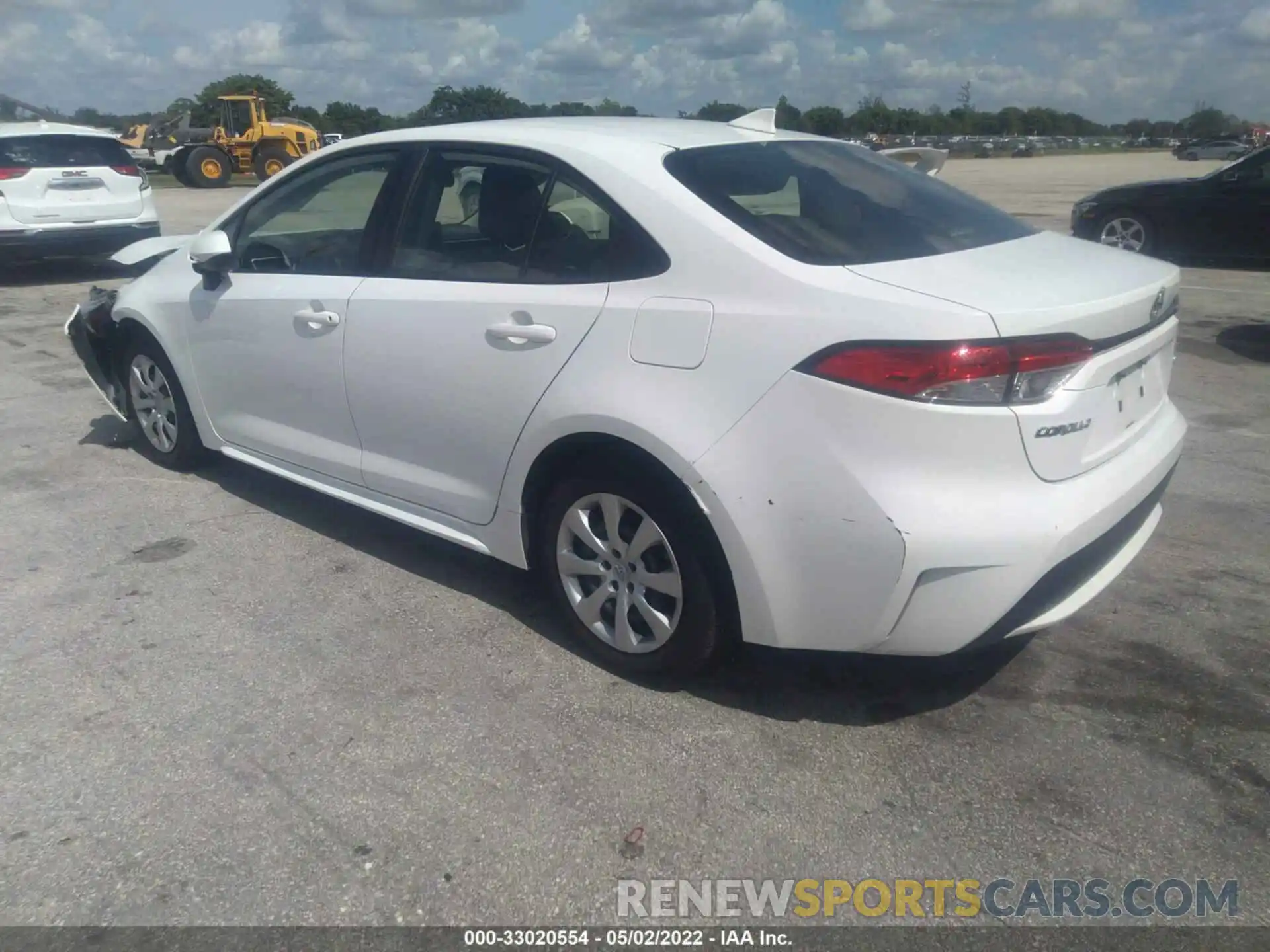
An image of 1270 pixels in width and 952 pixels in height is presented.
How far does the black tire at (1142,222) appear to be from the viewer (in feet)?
41.1

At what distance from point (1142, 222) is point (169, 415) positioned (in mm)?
11180

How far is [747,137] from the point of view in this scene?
3781 millimetres

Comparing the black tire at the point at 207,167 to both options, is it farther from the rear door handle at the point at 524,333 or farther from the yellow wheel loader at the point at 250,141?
the rear door handle at the point at 524,333

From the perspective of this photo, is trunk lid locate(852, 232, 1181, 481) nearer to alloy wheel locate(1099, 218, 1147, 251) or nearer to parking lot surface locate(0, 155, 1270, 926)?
parking lot surface locate(0, 155, 1270, 926)

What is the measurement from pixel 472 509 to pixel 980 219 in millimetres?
1963

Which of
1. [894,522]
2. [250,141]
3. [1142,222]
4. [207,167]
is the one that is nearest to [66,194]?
[894,522]

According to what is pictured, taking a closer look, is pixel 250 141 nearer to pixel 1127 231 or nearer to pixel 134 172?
pixel 134 172

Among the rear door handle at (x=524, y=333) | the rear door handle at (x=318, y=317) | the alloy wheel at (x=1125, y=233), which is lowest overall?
the alloy wheel at (x=1125, y=233)

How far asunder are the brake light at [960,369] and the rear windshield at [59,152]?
11.5 meters

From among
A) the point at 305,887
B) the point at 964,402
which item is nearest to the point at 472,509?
the point at 305,887

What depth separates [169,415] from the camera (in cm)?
531

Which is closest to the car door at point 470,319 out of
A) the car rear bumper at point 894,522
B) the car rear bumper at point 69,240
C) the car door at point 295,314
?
the car door at point 295,314

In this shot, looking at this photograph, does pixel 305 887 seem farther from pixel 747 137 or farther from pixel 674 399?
pixel 747 137

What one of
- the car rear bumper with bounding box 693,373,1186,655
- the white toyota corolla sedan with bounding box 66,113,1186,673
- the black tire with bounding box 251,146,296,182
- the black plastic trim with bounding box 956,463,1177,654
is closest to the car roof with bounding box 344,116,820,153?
the white toyota corolla sedan with bounding box 66,113,1186,673
